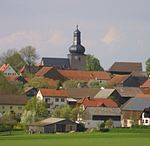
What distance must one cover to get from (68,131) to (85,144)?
1310 inches

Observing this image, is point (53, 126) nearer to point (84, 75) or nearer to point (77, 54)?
point (84, 75)

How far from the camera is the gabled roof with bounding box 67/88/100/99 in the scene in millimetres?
111275

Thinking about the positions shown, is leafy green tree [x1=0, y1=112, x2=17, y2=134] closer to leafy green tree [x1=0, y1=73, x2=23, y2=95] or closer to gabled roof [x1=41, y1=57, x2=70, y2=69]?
leafy green tree [x1=0, y1=73, x2=23, y2=95]

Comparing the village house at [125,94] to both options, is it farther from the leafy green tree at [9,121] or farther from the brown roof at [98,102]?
the leafy green tree at [9,121]

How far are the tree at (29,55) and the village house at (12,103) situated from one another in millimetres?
46254

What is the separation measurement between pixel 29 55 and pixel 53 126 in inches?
2769

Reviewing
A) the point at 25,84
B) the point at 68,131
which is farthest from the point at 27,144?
the point at 25,84

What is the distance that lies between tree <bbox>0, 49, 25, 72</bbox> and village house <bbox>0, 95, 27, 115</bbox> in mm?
49412

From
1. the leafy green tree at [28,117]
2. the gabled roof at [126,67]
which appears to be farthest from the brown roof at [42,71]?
the leafy green tree at [28,117]

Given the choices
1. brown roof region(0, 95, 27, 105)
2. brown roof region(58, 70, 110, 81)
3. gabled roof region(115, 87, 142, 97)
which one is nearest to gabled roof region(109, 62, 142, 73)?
brown roof region(58, 70, 110, 81)

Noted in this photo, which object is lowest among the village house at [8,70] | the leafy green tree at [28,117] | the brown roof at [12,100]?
the leafy green tree at [28,117]

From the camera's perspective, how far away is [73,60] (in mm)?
167625

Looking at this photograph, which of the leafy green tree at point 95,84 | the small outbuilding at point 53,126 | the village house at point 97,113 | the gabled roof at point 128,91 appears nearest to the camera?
the small outbuilding at point 53,126

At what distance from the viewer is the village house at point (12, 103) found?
333 feet
